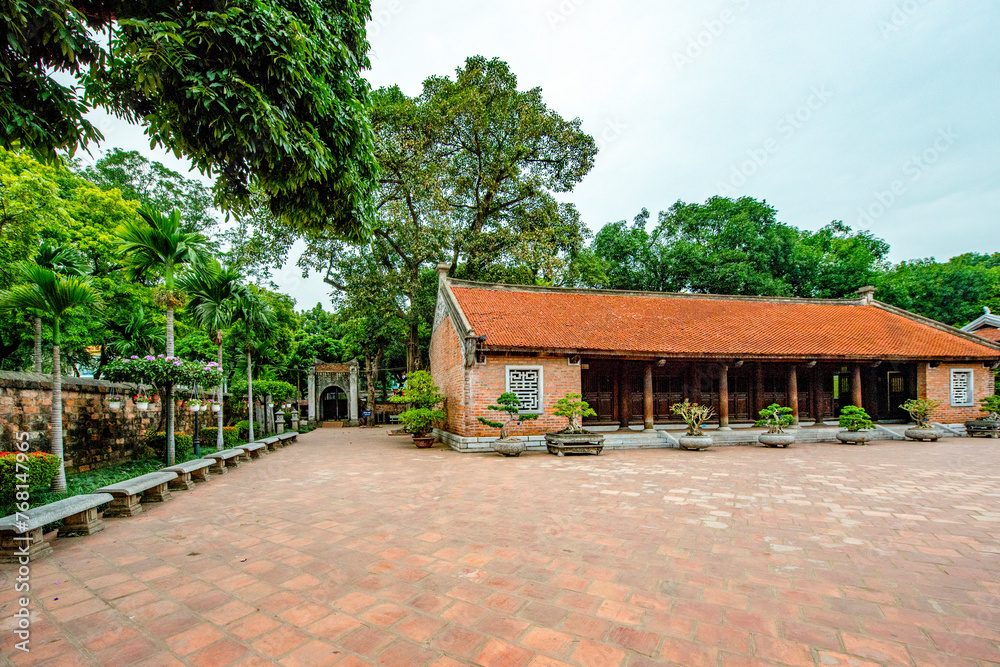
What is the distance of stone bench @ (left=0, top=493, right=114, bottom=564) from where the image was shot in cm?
391

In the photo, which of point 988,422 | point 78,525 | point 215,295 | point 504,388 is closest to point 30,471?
point 78,525

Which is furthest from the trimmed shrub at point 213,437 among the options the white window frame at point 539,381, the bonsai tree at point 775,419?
the bonsai tree at point 775,419

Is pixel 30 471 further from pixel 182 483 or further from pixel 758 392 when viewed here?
pixel 758 392

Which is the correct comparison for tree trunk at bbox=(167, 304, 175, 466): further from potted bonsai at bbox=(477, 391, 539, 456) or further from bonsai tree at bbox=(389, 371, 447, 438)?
potted bonsai at bbox=(477, 391, 539, 456)

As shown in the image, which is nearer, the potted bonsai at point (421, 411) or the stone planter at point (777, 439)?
the stone planter at point (777, 439)

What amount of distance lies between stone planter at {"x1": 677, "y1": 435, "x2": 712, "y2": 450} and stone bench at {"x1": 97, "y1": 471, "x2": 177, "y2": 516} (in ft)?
36.5

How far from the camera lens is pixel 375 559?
155 inches

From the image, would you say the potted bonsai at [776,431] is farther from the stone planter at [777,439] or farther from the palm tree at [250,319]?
the palm tree at [250,319]

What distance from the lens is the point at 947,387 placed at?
1509 centimetres

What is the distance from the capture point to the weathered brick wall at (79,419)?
6684mm

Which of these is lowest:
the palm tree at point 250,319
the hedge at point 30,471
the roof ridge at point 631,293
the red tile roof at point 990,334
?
the hedge at point 30,471

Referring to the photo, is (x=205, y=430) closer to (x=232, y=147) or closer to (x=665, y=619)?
(x=232, y=147)

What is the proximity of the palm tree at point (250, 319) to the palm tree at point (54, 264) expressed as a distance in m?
3.72

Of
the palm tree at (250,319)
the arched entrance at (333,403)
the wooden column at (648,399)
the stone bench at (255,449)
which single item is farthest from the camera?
the arched entrance at (333,403)
